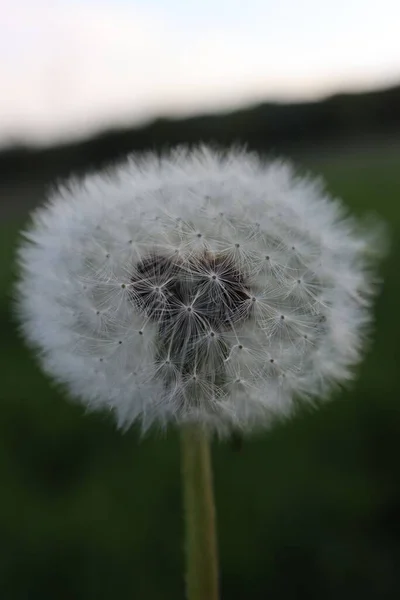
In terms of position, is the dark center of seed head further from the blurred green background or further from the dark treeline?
the dark treeline

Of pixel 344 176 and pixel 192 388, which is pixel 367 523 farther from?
pixel 344 176

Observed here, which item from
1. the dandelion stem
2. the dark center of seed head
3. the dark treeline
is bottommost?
the dandelion stem

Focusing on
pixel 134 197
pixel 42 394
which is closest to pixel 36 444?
pixel 42 394

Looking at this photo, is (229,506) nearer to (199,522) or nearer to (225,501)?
(225,501)

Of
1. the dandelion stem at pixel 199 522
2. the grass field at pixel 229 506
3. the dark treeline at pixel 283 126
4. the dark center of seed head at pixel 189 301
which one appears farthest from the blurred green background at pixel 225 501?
the dark treeline at pixel 283 126

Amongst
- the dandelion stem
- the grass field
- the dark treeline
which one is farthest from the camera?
the dark treeline

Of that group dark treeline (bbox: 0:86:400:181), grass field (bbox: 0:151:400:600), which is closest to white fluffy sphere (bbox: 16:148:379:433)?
grass field (bbox: 0:151:400:600)

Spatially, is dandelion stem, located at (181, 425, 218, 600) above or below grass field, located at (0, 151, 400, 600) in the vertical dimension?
below
